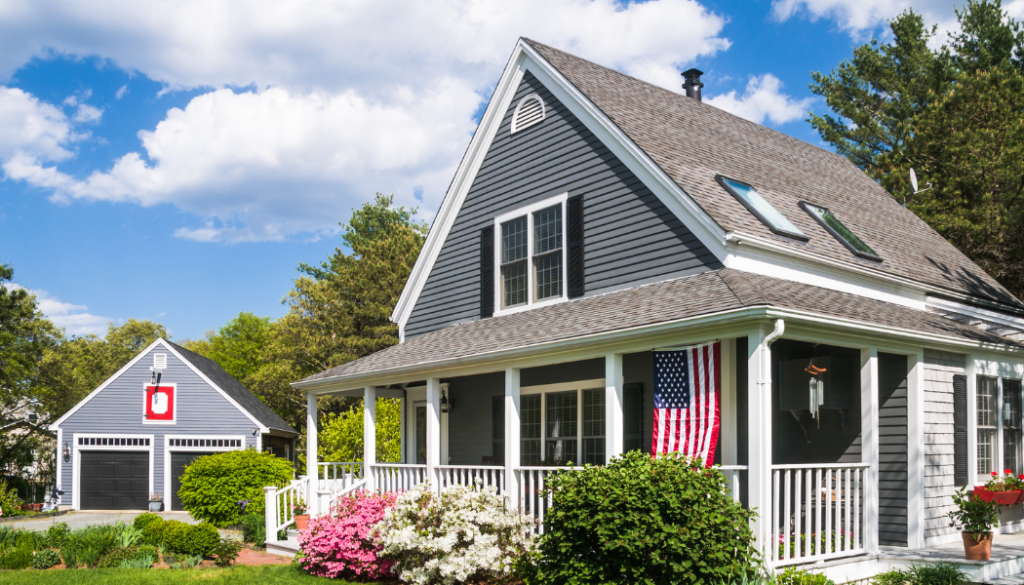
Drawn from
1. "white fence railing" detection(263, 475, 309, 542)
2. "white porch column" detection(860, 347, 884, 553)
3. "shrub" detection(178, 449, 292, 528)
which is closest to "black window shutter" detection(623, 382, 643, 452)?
"white porch column" detection(860, 347, 884, 553)

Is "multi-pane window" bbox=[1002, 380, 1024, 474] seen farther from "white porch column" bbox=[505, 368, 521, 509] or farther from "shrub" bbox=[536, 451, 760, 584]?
"white porch column" bbox=[505, 368, 521, 509]

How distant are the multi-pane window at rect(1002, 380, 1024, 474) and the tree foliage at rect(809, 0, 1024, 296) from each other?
7.94m

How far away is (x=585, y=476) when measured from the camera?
796 centimetres

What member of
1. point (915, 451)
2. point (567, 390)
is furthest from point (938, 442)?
point (567, 390)

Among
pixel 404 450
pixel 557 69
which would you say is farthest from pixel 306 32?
pixel 404 450

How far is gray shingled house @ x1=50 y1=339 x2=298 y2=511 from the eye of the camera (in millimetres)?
30188

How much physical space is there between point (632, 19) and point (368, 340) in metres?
23.1

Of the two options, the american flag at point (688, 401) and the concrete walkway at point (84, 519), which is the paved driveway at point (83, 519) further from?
the american flag at point (688, 401)

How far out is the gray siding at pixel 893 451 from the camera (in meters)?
9.94

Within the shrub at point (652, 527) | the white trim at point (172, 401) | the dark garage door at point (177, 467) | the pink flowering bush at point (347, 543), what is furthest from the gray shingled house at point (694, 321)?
the white trim at point (172, 401)

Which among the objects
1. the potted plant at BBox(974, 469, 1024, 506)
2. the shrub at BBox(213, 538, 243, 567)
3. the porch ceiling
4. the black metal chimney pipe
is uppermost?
the black metal chimney pipe

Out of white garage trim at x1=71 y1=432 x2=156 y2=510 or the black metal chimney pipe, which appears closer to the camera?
the black metal chimney pipe

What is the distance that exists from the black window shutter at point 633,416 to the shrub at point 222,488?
11.1 meters

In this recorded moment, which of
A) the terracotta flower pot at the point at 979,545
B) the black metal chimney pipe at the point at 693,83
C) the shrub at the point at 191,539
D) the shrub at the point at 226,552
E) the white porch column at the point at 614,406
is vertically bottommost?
the shrub at the point at 226,552
